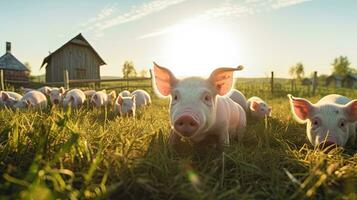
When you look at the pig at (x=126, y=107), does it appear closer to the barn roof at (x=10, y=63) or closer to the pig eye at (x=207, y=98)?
the pig eye at (x=207, y=98)

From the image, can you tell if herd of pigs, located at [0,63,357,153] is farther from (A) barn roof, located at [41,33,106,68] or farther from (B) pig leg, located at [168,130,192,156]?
(A) barn roof, located at [41,33,106,68]

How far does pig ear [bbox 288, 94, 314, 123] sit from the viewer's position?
440 cm

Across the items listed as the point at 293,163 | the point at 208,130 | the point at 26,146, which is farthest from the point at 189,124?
the point at 26,146

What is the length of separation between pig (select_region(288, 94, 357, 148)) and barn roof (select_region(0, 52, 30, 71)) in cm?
3430

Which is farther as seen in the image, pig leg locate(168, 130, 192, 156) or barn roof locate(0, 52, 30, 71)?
barn roof locate(0, 52, 30, 71)

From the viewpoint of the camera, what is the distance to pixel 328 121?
4086mm

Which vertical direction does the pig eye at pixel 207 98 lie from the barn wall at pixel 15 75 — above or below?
below

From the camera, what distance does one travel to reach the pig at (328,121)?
3.93m

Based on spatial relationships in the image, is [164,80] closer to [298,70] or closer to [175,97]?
[175,97]

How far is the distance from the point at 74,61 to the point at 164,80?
31.1 m

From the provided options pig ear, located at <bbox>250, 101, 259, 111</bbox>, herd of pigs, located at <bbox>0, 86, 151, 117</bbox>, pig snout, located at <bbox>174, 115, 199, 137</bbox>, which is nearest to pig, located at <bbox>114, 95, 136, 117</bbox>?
herd of pigs, located at <bbox>0, 86, 151, 117</bbox>

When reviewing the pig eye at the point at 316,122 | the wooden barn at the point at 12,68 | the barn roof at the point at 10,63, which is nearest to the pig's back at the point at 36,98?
the pig eye at the point at 316,122

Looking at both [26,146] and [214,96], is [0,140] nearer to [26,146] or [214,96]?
[26,146]

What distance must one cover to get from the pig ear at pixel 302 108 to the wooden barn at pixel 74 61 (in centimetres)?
3070
